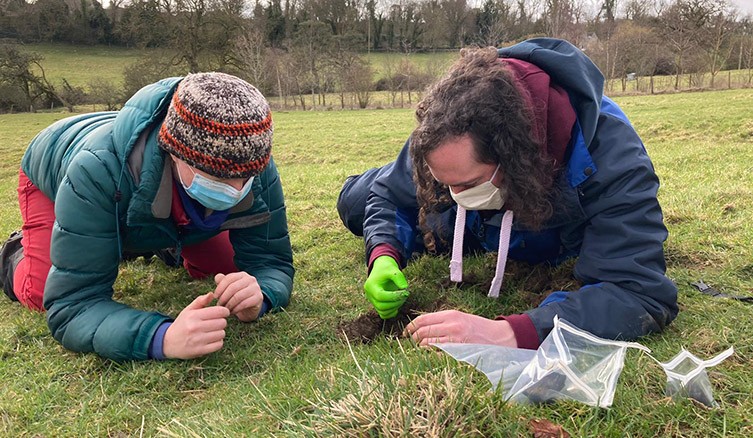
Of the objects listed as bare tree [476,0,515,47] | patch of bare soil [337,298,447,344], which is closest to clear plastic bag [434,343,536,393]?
patch of bare soil [337,298,447,344]

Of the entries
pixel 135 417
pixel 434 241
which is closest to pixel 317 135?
pixel 434 241

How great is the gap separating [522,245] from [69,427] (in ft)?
7.22

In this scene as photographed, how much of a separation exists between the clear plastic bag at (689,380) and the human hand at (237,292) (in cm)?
176

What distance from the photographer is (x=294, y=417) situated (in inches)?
66.3

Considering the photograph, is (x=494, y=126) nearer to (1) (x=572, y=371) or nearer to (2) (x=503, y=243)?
(2) (x=503, y=243)

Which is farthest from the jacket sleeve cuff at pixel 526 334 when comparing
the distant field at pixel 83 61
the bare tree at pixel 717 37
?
the distant field at pixel 83 61

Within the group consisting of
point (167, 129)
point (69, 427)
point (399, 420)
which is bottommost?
point (69, 427)

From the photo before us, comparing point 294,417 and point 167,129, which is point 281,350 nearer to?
point 294,417

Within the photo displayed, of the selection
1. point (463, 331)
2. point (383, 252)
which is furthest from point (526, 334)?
point (383, 252)

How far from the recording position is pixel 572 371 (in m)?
1.66

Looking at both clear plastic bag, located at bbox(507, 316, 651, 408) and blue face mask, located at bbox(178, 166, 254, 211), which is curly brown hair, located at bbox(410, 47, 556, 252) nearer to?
clear plastic bag, located at bbox(507, 316, 651, 408)

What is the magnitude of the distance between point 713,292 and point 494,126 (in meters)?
1.55

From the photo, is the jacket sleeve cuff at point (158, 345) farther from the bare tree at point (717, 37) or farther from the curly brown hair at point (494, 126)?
the bare tree at point (717, 37)

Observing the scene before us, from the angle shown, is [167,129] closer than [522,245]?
Yes
